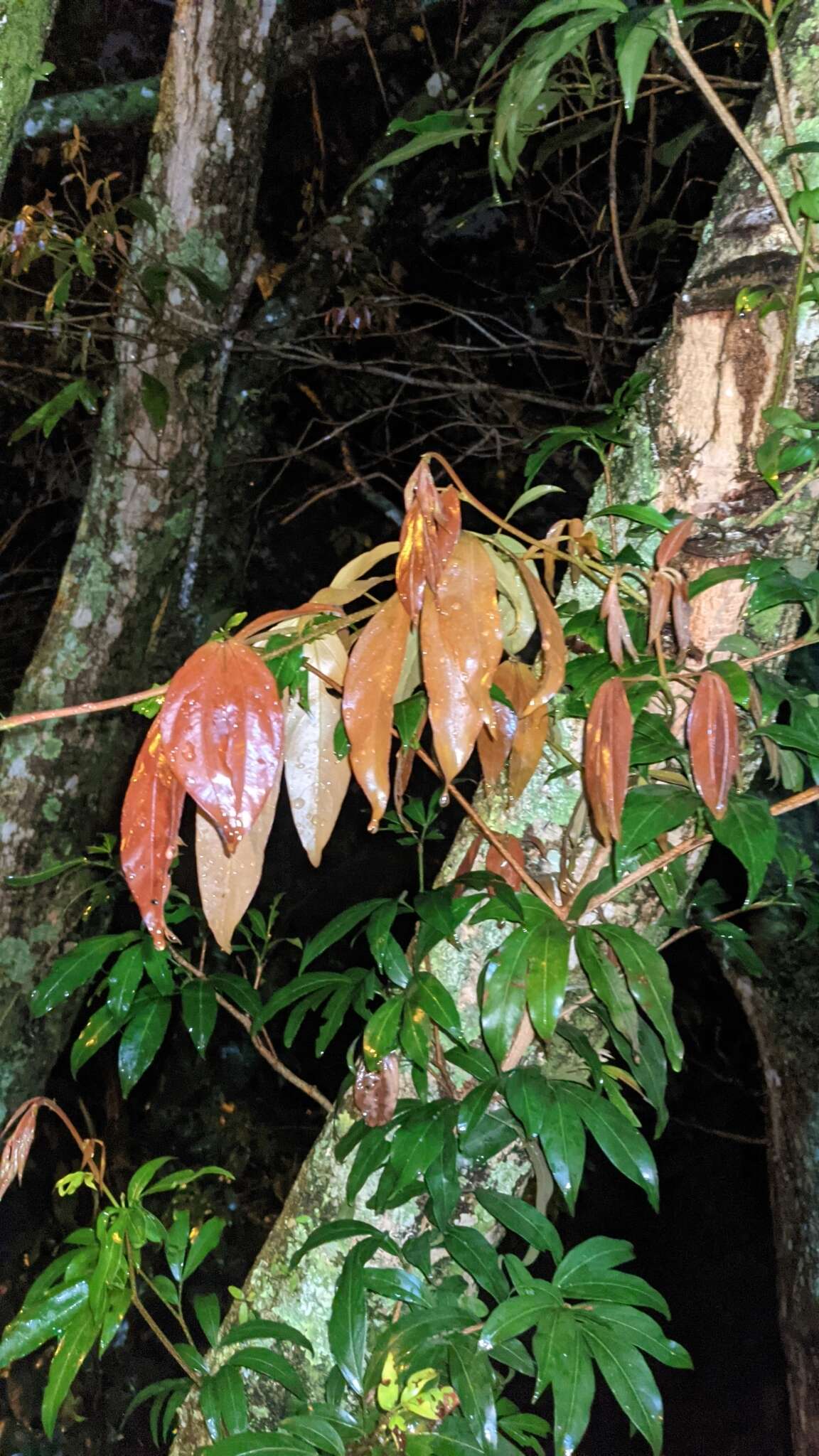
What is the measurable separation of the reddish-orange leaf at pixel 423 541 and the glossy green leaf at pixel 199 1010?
49 centimetres

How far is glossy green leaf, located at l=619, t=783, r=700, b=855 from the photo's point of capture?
60 cm

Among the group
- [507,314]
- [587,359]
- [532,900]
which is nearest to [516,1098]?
[532,900]

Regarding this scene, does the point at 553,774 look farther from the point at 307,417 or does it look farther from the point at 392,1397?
the point at 307,417

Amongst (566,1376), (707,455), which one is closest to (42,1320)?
(566,1376)

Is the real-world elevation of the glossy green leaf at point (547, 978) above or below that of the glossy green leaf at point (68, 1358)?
above

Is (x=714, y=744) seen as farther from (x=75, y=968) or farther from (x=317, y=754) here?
(x=75, y=968)

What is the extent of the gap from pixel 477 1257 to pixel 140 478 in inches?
46.8

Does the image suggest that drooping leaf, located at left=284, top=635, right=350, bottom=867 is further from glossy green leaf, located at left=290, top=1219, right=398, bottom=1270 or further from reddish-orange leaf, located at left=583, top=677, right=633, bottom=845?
glossy green leaf, located at left=290, top=1219, right=398, bottom=1270

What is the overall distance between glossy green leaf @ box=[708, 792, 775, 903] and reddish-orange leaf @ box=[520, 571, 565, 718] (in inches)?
5.1

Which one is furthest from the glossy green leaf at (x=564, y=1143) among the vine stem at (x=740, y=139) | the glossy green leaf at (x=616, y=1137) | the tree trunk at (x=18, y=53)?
the tree trunk at (x=18, y=53)

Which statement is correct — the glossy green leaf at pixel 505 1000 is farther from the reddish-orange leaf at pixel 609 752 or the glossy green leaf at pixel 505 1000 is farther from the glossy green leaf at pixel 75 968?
the glossy green leaf at pixel 75 968

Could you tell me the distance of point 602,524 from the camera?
2.40ft

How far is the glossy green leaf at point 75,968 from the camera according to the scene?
823 millimetres

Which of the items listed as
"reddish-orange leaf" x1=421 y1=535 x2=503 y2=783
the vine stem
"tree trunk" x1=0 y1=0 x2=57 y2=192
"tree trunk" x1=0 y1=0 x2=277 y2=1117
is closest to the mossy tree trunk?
the vine stem
